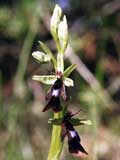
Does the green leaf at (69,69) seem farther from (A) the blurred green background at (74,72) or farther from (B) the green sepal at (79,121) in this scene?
(A) the blurred green background at (74,72)

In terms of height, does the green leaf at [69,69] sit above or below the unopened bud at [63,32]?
below

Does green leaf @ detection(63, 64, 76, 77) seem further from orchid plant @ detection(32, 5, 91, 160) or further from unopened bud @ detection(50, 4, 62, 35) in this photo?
unopened bud @ detection(50, 4, 62, 35)

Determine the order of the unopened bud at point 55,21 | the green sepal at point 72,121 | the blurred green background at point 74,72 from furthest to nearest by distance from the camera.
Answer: the blurred green background at point 74,72
the unopened bud at point 55,21
the green sepal at point 72,121

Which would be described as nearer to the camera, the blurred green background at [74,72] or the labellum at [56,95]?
the labellum at [56,95]

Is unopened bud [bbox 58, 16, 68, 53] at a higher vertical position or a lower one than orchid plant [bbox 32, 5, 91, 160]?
higher

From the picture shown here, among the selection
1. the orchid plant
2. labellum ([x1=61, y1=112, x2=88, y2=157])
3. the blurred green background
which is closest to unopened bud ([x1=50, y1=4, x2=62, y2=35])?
the orchid plant

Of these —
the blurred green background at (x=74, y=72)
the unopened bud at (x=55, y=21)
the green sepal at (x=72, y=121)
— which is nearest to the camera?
the green sepal at (x=72, y=121)

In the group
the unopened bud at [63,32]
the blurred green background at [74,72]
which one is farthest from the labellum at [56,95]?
the blurred green background at [74,72]

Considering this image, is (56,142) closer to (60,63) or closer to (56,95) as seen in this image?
(56,95)
